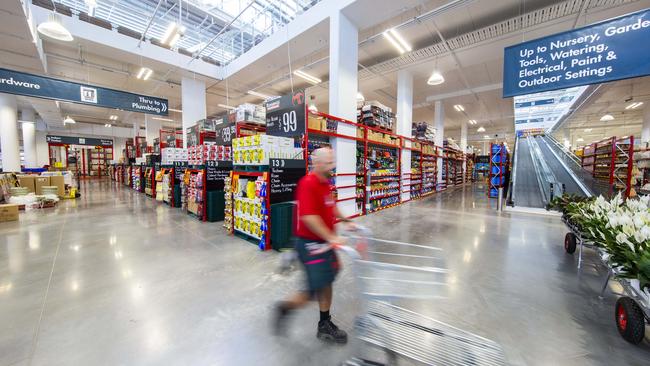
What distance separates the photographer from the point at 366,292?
4.70 ft

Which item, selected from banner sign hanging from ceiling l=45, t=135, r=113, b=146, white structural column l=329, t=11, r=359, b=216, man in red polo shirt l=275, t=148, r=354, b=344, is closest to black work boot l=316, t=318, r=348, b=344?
man in red polo shirt l=275, t=148, r=354, b=344

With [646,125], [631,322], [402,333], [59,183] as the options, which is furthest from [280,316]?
[646,125]

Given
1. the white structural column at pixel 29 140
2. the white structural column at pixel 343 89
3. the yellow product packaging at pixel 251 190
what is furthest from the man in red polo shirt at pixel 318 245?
the white structural column at pixel 29 140

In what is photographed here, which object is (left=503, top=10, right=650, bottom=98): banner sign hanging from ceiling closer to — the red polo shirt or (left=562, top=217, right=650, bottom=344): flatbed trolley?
(left=562, top=217, right=650, bottom=344): flatbed trolley

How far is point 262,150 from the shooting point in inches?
160

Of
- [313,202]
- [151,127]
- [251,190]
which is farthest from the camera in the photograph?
[151,127]

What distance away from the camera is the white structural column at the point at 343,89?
5.73 metres

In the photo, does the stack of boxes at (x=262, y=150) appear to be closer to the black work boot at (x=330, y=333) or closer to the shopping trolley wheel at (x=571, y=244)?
the black work boot at (x=330, y=333)

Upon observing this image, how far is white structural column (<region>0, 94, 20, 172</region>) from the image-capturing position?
9703 millimetres

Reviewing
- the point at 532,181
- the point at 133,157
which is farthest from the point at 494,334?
the point at 133,157

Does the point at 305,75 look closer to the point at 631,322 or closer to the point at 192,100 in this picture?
the point at 192,100

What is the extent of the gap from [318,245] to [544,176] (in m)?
14.3

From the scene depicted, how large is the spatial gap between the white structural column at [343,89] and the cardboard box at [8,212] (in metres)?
7.86

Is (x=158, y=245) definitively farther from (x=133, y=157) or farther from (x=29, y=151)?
(x=29, y=151)
